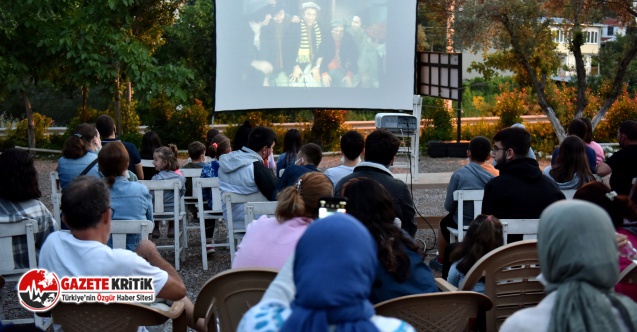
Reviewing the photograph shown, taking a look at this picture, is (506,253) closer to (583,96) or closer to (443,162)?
(443,162)

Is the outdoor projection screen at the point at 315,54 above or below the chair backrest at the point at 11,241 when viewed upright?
above

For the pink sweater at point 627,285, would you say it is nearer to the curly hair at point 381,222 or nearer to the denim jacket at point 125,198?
the curly hair at point 381,222

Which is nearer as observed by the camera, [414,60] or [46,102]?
[414,60]

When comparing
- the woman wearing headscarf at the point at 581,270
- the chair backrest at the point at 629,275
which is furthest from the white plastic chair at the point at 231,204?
the woman wearing headscarf at the point at 581,270

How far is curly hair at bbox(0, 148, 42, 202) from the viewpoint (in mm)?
4090

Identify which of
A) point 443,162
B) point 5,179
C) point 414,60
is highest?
point 414,60

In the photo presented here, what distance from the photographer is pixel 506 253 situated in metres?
3.23

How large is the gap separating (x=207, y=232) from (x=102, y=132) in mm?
1489

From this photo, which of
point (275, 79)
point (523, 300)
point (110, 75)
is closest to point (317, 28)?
point (275, 79)

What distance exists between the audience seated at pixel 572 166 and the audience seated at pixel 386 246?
285 cm

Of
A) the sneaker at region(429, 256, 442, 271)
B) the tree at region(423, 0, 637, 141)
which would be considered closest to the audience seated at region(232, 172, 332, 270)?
the sneaker at region(429, 256, 442, 271)

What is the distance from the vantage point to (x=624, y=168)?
230 inches

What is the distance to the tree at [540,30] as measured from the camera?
1645 centimetres

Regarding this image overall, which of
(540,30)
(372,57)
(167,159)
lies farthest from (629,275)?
(540,30)
